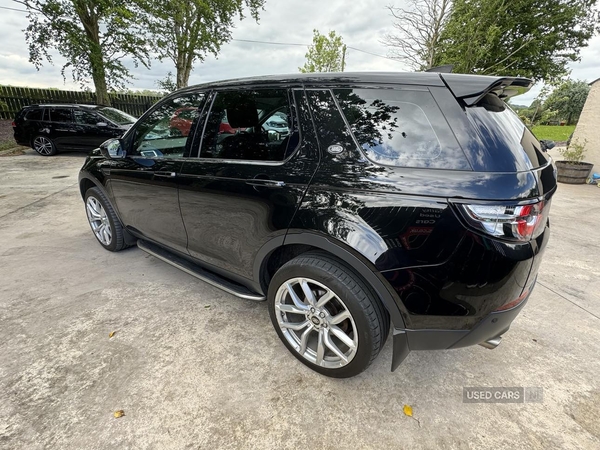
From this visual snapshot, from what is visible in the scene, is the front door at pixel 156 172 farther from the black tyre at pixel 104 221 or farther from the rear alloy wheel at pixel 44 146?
the rear alloy wheel at pixel 44 146

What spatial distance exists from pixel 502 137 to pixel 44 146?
11.9 m

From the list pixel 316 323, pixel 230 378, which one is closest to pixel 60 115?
pixel 230 378

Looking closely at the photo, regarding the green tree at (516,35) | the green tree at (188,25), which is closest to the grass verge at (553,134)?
the green tree at (516,35)

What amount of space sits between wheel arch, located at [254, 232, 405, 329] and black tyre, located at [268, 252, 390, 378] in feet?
0.24

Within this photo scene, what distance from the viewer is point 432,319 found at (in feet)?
4.99

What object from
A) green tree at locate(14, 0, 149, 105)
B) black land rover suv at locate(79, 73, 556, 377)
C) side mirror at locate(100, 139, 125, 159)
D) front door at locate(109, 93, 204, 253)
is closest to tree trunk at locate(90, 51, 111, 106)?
green tree at locate(14, 0, 149, 105)

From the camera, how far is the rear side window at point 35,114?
30.0 feet

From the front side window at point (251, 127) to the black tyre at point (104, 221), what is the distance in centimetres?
169

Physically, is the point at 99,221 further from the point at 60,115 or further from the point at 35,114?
the point at 35,114

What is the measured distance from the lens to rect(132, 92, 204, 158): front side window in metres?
2.46

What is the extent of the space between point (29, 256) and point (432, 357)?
406cm

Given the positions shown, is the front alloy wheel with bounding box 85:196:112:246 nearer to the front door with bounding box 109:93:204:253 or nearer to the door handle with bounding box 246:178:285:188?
the front door with bounding box 109:93:204:253

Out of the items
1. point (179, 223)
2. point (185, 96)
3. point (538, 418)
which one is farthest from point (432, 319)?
point (185, 96)

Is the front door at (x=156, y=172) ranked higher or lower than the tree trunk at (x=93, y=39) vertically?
lower
